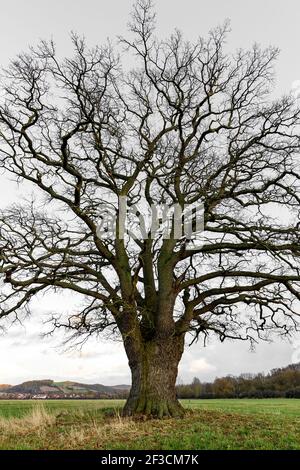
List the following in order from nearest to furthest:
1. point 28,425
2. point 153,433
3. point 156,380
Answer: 1. point 153,433
2. point 28,425
3. point 156,380

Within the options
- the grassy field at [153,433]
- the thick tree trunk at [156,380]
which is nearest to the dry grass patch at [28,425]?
the grassy field at [153,433]

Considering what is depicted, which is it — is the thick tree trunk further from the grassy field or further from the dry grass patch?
the dry grass patch

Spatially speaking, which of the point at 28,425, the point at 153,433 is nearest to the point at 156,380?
the point at 153,433

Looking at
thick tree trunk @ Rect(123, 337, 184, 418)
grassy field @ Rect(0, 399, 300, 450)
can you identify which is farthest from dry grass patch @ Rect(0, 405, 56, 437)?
thick tree trunk @ Rect(123, 337, 184, 418)

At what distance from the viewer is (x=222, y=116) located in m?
16.4

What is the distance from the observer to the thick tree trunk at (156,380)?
1401 cm

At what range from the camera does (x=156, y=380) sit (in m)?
14.3

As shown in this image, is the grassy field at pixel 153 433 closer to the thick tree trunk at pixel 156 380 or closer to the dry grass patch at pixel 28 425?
the dry grass patch at pixel 28 425

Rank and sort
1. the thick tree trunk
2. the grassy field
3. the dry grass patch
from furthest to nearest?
the thick tree trunk
the dry grass patch
the grassy field

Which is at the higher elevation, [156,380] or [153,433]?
[156,380]

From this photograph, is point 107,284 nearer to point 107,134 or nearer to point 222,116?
point 107,134

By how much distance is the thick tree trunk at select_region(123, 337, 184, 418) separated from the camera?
46.0 ft

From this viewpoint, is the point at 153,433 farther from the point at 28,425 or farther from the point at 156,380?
the point at 28,425

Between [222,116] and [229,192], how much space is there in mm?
3025
